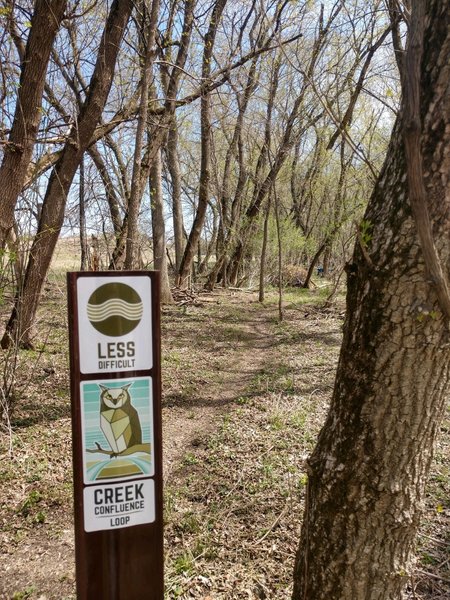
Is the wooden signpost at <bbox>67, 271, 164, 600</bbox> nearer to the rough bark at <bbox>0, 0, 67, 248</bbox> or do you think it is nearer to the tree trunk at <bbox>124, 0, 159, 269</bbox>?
the rough bark at <bbox>0, 0, 67, 248</bbox>

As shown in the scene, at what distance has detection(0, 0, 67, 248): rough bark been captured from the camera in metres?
4.84

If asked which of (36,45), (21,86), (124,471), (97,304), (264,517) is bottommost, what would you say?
(264,517)

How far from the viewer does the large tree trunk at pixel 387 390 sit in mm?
1375

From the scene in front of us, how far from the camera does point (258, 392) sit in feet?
18.9

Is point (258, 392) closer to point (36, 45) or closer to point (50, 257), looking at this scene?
point (50, 257)

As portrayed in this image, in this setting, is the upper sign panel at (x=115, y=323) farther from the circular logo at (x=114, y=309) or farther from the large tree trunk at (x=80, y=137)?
the large tree trunk at (x=80, y=137)

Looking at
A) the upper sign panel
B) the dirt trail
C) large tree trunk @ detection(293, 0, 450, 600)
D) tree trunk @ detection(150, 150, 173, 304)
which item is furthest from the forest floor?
tree trunk @ detection(150, 150, 173, 304)

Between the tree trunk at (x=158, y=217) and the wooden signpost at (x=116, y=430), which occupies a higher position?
the tree trunk at (x=158, y=217)

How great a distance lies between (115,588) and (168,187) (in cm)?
1923

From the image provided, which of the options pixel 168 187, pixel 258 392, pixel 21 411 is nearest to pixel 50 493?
pixel 21 411

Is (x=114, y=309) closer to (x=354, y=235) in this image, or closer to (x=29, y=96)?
(x=354, y=235)

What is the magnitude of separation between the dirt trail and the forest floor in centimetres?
3

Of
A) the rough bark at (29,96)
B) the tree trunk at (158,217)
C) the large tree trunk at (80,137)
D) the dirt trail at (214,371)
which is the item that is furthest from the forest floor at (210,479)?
the tree trunk at (158,217)

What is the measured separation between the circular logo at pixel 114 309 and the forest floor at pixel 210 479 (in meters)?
1.63
